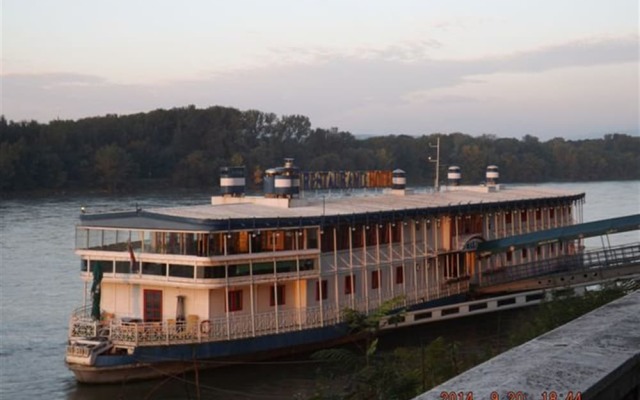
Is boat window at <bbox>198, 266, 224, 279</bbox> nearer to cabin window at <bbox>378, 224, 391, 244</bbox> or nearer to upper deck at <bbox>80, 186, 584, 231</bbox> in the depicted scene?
upper deck at <bbox>80, 186, 584, 231</bbox>

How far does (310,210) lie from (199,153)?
299ft

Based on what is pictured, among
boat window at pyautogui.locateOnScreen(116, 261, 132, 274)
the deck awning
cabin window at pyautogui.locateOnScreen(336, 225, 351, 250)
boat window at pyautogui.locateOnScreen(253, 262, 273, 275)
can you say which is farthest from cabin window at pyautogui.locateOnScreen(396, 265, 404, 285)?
boat window at pyautogui.locateOnScreen(116, 261, 132, 274)

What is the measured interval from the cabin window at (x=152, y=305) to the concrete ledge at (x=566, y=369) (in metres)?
22.1

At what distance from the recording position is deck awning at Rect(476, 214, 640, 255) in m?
34.1

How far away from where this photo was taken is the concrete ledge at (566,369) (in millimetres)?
3418

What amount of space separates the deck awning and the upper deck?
1.64 metres

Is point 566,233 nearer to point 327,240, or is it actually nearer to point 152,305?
point 327,240

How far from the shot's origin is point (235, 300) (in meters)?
25.7

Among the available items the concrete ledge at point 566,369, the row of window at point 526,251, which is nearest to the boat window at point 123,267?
the row of window at point 526,251

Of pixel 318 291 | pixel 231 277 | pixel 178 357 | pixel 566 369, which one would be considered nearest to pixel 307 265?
pixel 318 291

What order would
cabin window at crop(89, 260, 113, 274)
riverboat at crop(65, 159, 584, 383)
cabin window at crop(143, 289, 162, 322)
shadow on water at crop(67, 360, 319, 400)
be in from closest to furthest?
shadow on water at crop(67, 360, 319, 400) → riverboat at crop(65, 159, 584, 383) → cabin window at crop(143, 289, 162, 322) → cabin window at crop(89, 260, 113, 274)

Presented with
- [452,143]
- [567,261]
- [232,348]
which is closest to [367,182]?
[567,261]

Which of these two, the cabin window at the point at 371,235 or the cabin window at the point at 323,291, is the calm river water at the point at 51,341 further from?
the cabin window at the point at 371,235

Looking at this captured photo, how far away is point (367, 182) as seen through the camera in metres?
44.3
